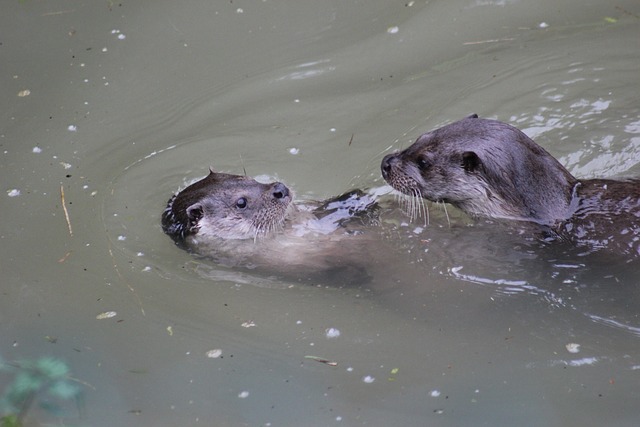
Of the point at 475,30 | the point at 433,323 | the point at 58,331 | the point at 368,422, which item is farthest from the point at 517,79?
the point at 58,331

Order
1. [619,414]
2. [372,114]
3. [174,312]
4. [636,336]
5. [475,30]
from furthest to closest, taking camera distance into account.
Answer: [475,30], [372,114], [174,312], [636,336], [619,414]

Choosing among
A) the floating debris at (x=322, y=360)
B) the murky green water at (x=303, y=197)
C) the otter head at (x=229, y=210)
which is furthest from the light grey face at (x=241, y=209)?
the floating debris at (x=322, y=360)

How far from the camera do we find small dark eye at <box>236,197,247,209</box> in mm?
3740

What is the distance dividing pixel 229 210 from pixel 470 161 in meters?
1.09

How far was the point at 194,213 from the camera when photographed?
12.0 ft

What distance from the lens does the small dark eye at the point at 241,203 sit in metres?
3.74

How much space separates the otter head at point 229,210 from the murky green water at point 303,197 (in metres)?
0.20

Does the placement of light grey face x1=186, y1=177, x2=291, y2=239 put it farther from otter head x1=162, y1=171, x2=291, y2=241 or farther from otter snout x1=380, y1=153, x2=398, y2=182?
otter snout x1=380, y1=153, x2=398, y2=182

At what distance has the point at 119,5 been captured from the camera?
5.13 metres

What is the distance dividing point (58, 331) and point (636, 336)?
7.77ft

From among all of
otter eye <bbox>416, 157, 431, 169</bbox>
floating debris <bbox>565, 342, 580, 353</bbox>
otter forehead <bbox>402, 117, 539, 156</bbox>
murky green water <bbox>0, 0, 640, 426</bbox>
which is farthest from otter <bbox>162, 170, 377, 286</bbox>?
floating debris <bbox>565, 342, 580, 353</bbox>

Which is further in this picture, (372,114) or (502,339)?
(372,114)

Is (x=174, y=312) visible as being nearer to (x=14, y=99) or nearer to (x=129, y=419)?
(x=129, y=419)

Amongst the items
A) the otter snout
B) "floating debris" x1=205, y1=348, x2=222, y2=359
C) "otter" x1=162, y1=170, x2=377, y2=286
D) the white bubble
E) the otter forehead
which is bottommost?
the white bubble
